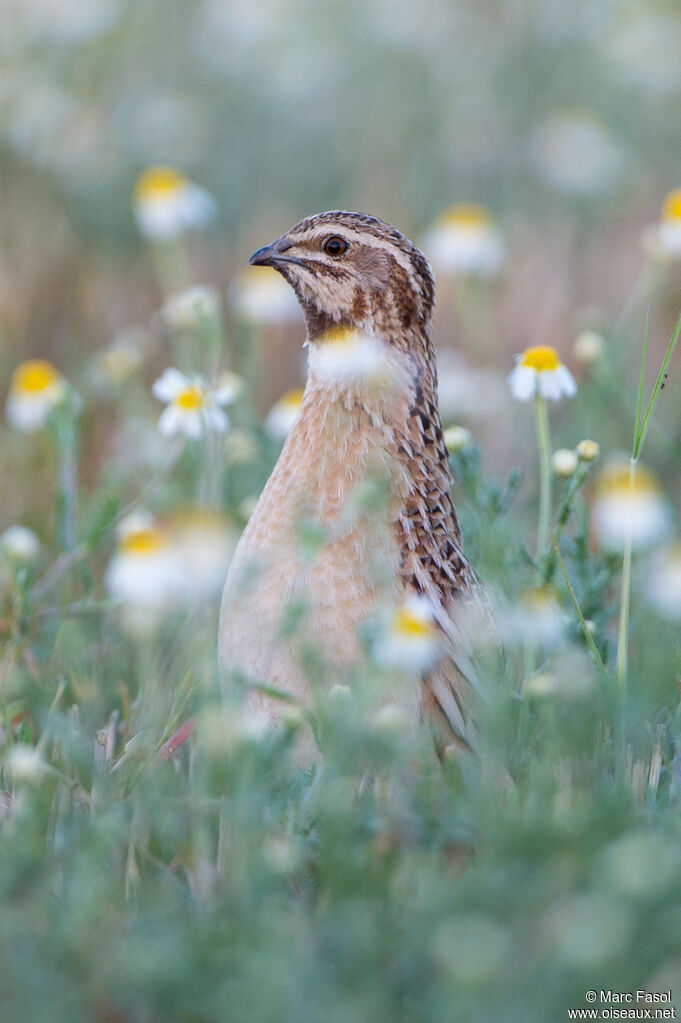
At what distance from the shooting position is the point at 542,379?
377 cm

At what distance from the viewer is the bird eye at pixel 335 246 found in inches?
145

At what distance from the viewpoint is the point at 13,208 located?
7375 millimetres

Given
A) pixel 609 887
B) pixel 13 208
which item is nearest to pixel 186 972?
pixel 609 887

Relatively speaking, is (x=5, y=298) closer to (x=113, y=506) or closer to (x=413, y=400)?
(x=113, y=506)

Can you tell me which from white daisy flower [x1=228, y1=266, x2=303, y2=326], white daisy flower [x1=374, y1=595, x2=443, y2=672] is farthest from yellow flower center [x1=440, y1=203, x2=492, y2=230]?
white daisy flower [x1=374, y1=595, x2=443, y2=672]

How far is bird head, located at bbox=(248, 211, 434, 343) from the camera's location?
363cm

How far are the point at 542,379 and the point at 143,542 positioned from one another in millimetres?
1197

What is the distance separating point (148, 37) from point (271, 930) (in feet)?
26.7

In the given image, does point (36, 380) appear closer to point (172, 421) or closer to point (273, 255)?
point (172, 421)

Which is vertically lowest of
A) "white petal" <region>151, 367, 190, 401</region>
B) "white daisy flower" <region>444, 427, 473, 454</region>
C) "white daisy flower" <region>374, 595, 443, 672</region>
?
"white daisy flower" <region>374, 595, 443, 672</region>

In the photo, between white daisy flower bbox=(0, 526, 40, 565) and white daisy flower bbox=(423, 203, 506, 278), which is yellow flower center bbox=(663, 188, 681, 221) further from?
white daisy flower bbox=(0, 526, 40, 565)

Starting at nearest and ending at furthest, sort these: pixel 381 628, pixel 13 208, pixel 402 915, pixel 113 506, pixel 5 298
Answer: pixel 402 915, pixel 381 628, pixel 113 506, pixel 5 298, pixel 13 208

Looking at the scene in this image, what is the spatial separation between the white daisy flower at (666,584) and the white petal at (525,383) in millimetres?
602

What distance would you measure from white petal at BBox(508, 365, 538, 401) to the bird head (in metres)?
0.31
